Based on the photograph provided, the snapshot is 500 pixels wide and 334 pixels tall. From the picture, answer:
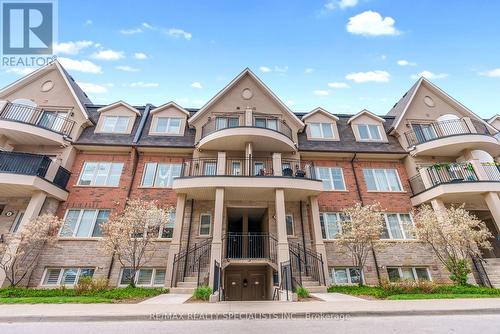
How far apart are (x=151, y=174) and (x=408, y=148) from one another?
1678cm

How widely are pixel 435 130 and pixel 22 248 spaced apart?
82.6ft

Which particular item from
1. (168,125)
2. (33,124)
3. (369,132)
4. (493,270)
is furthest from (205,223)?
(493,270)

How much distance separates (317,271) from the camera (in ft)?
40.2

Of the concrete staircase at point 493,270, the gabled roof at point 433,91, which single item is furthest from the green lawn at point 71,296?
the gabled roof at point 433,91

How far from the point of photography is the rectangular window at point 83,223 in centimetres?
1288

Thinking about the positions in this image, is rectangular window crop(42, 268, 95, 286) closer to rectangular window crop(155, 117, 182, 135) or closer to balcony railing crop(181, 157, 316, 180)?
balcony railing crop(181, 157, 316, 180)

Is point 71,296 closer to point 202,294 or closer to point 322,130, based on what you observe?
point 202,294

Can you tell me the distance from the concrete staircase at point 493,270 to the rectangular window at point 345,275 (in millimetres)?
6468

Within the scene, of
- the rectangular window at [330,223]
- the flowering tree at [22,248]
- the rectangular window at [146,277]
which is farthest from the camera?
the rectangular window at [330,223]

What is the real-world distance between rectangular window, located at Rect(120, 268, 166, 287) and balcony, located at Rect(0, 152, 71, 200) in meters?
5.76

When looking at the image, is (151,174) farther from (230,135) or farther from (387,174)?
(387,174)

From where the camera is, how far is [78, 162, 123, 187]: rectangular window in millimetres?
14328

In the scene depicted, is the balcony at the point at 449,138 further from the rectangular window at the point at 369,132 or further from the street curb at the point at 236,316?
the street curb at the point at 236,316

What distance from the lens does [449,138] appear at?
48.1ft
